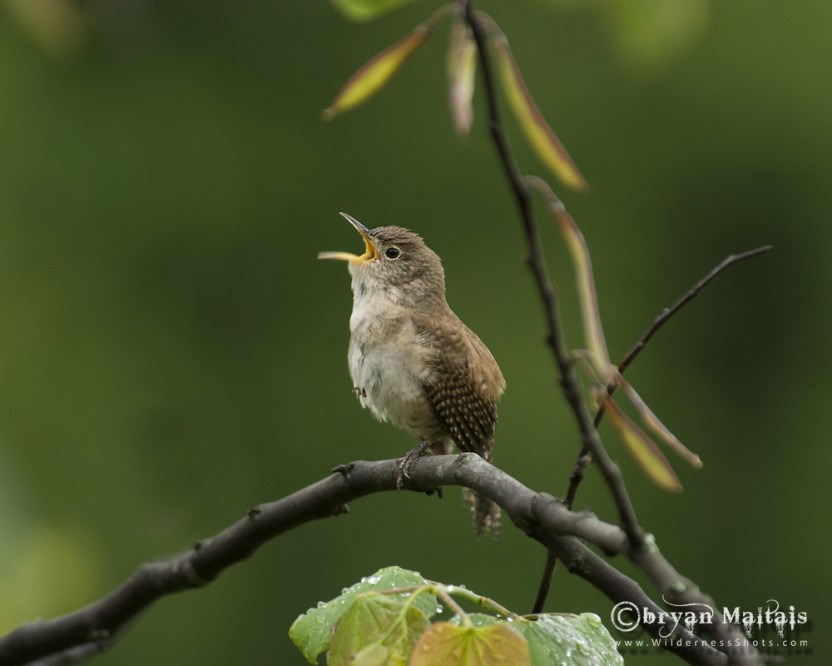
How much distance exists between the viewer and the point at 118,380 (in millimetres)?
9500

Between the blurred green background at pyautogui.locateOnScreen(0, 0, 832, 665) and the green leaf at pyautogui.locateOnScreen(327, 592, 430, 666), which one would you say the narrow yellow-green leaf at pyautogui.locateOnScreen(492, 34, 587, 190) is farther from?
the blurred green background at pyautogui.locateOnScreen(0, 0, 832, 665)

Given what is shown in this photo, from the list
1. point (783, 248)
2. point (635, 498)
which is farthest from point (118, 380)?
point (783, 248)

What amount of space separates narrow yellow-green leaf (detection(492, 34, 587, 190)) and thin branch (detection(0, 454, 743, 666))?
416mm

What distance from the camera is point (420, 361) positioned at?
3.08 metres

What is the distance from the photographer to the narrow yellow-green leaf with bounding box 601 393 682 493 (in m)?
1.24

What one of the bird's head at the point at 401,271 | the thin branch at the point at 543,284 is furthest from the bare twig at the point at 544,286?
the bird's head at the point at 401,271

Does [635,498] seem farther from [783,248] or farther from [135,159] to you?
[135,159]

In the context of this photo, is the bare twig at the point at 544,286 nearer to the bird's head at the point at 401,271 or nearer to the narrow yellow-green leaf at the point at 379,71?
the narrow yellow-green leaf at the point at 379,71

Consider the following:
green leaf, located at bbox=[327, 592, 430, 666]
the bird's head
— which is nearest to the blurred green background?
the bird's head

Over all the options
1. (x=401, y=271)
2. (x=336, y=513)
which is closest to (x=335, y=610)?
(x=336, y=513)

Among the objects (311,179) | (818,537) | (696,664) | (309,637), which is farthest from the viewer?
(311,179)

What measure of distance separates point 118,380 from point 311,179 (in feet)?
7.33

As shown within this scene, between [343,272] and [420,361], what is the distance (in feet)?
18.6

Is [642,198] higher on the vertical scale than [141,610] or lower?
higher
